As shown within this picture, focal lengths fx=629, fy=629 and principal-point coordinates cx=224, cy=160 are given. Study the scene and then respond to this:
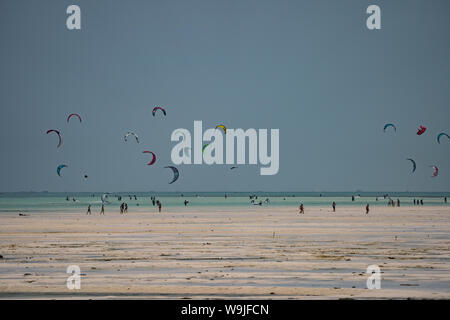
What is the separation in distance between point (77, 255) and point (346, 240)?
40.7ft

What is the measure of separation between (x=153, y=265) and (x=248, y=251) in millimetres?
5172

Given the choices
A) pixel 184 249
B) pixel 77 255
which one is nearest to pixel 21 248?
Answer: pixel 77 255

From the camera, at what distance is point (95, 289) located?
14562 millimetres
